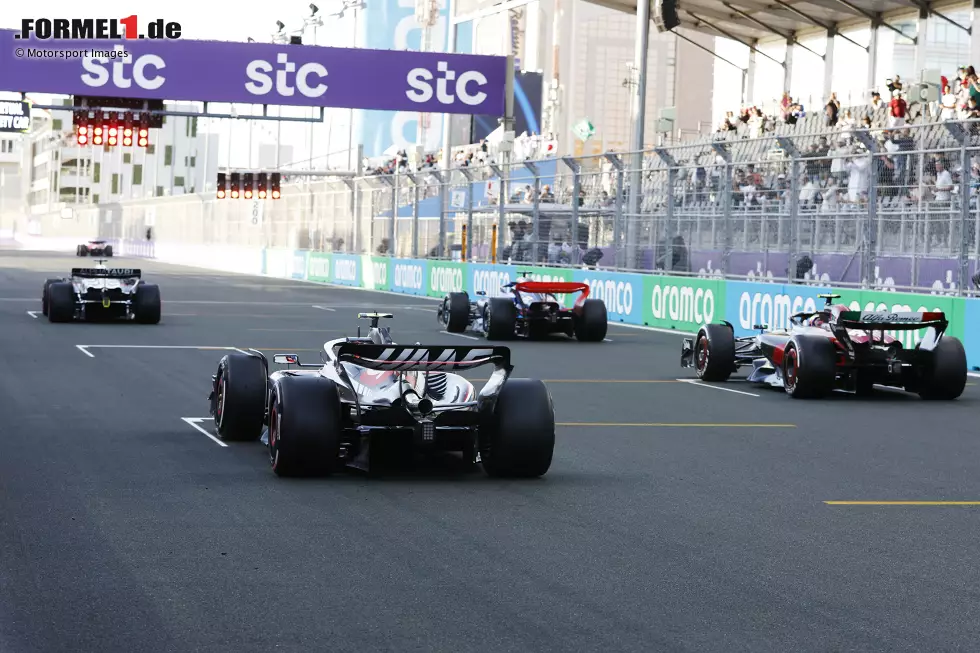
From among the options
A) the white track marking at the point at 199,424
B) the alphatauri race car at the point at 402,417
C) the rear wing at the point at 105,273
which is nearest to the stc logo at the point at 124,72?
the rear wing at the point at 105,273

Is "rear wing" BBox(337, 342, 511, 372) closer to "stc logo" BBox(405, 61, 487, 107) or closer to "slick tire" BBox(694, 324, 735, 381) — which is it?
"slick tire" BBox(694, 324, 735, 381)

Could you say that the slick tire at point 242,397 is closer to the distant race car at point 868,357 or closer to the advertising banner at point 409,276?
the distant race car at point 868,357

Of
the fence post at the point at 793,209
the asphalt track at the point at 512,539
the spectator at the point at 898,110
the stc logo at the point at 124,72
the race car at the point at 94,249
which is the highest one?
the stc logo at the point at 124,72

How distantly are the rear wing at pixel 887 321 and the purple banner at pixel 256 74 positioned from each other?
24951 millimetres

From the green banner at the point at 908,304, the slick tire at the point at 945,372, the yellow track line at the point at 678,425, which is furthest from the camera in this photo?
the green banner at the point at 908,304

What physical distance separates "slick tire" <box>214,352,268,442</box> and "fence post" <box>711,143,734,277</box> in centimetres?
1458

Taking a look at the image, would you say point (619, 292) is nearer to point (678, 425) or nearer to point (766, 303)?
point (766, 303)

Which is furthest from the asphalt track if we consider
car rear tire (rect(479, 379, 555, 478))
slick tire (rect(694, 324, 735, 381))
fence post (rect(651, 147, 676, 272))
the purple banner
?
the purple banner

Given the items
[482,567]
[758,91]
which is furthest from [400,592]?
[758,91]

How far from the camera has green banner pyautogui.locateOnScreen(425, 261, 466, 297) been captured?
118 feet

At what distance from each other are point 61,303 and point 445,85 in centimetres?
1841

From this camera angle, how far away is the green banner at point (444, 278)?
118 feet

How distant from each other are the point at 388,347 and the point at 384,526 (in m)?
1.66

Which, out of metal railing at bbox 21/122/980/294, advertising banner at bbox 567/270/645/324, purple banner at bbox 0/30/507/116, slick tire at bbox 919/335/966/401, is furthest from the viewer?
purple banner at bbox 0/30/507/116
